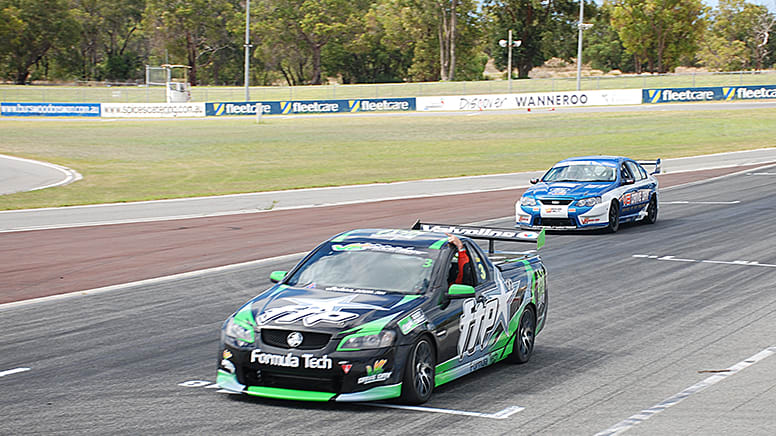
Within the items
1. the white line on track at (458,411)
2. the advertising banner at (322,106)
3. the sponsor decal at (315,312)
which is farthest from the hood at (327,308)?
the advertising banner at (322,106)

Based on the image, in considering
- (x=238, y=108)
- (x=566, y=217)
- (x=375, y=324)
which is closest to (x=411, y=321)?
(x=375, y=324)

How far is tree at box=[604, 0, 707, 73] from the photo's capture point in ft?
401

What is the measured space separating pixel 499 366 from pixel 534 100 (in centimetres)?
7188

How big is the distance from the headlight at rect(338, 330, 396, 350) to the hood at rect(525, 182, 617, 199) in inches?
543

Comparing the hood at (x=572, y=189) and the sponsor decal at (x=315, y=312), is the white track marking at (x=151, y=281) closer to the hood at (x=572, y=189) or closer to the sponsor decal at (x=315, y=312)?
the hood at (x=572, y=189)

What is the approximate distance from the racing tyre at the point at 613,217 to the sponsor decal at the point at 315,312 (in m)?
13.8

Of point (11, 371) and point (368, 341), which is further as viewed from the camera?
point (11, 371)

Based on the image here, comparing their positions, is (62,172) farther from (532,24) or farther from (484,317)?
(532,24)

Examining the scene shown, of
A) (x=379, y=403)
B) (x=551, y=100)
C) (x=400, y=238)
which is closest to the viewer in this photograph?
(x=379, y=403)

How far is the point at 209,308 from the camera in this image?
1228cm

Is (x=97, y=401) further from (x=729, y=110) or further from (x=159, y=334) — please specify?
(x=729, y=110)

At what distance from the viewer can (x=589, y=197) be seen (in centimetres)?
2041

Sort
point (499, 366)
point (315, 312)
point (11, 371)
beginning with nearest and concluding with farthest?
1. point (315, 312)
2. point (11, 371)
3. point (499, 366)

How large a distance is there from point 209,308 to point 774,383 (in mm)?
6839
